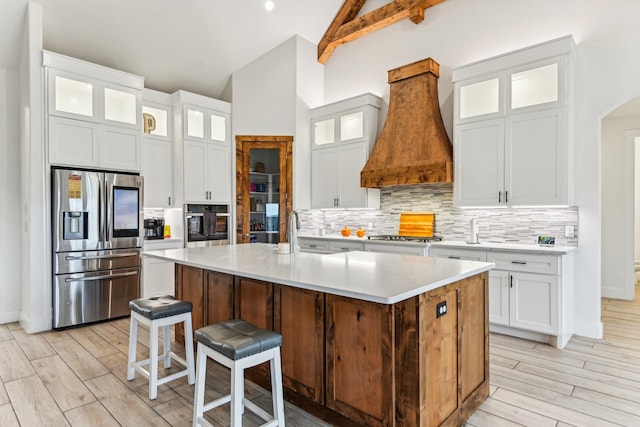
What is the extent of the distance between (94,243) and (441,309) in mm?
3993

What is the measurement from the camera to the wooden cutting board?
4.86 m

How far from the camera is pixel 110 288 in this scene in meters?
4.41

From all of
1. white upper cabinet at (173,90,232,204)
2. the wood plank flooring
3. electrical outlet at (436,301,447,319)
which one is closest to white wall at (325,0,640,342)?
the wood plank flooring

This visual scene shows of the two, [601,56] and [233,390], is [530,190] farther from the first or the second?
[233,390]

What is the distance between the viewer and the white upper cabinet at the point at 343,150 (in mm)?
5262

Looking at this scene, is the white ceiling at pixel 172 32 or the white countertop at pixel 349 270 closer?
the white countertop at pixel 349 270

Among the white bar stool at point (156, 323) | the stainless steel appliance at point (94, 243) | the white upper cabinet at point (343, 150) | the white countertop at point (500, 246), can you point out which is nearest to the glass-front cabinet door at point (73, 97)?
the stainless steel appliance at point (94, 243)

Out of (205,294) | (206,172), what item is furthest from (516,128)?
(206,172)

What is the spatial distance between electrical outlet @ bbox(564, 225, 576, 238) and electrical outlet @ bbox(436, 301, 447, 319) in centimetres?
262

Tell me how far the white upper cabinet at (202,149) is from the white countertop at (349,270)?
2.50 meters

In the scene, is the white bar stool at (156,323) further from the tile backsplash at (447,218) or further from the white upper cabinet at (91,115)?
the tile backsplash at (447,218)

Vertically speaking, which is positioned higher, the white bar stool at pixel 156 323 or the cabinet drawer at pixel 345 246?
the cabinet drawer at pixel 345 246

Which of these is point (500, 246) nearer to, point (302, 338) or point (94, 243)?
point (302, 338)

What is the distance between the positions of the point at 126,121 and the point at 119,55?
0.97 metres
